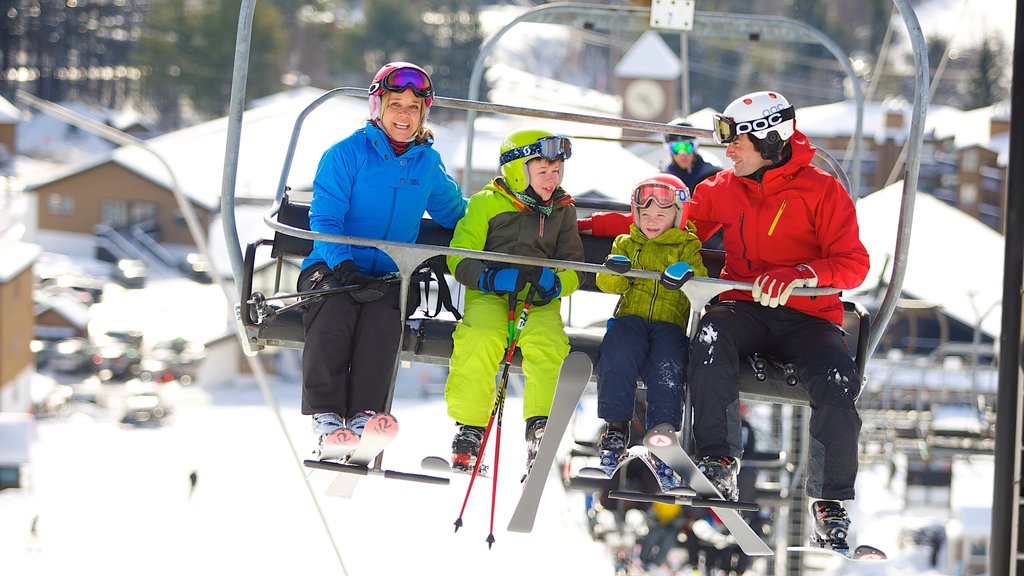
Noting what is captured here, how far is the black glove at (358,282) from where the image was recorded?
440cm

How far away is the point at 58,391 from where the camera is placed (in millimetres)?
32625

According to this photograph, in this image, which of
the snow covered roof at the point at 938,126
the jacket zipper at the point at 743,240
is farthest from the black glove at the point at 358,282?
the snow covered roof at the point at 938,126

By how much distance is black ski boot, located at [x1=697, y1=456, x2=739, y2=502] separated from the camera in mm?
4078

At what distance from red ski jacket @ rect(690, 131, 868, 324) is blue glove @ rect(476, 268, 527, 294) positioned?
628 millimetres

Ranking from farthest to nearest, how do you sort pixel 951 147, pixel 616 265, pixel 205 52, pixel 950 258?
pixel 205 52
pixel 951 147
pixel 950 258
pixel 616 265

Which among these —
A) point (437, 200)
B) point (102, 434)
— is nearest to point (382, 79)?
point (437, 200)

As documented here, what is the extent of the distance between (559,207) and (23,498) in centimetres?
2380

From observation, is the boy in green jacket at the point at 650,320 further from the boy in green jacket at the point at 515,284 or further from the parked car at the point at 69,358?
the parked car at the point at 69,358

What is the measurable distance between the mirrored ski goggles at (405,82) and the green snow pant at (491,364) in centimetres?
73

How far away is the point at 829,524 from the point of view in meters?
4.09

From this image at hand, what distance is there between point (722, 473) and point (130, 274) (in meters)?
39.5

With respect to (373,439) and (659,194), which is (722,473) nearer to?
(659,194)

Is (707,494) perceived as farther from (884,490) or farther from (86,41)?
(86,41)

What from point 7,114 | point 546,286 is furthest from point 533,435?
point 7,114
